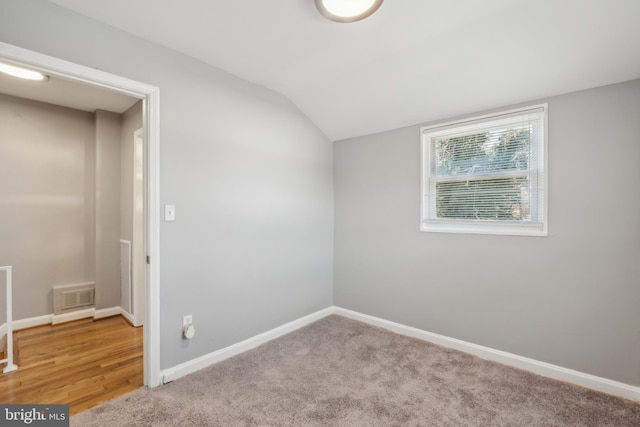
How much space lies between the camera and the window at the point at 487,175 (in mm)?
2301

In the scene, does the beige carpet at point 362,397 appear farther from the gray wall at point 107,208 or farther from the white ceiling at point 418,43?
the white ceiling at point 418,43

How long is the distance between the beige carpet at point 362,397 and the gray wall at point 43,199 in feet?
7.45

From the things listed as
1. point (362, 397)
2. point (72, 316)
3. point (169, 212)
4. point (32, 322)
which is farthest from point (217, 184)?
point (32, 322)

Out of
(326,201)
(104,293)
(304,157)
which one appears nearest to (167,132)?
(304,157)

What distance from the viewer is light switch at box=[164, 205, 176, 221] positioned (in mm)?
2123

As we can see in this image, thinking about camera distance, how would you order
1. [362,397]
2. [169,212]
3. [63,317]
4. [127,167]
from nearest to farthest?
[362,397] < [169,212] < [63,317] < [127,167]

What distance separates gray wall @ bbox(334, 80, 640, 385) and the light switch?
205cm

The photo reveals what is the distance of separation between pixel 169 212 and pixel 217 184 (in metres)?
0.45

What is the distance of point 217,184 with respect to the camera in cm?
243

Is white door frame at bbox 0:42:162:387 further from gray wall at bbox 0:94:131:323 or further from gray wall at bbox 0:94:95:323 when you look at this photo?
gray wall at bbox 0:94:95:323

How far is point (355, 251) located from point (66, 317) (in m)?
3.41

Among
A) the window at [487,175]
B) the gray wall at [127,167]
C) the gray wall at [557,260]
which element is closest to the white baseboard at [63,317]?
the gray wall at [127,167]

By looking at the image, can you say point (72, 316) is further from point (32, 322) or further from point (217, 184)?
point (217, 184)

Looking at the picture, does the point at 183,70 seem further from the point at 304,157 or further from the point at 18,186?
the point at 18,186
